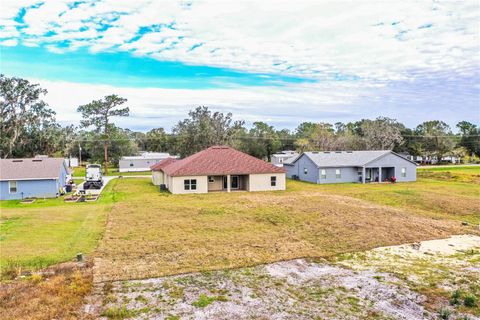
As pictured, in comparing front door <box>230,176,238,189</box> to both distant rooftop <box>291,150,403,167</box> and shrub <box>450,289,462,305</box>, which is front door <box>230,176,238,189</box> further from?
shrub <box>450,289,462,305</box>

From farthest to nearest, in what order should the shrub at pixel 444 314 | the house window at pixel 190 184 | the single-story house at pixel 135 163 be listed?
1. the single-story house at pixel 135 163
2. the house window at pixel 190 184
3. the shrub at pixel 444 314

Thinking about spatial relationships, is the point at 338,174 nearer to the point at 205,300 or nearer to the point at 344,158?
the point at 344,158

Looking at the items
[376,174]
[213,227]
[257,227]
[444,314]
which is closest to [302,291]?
[444,314]

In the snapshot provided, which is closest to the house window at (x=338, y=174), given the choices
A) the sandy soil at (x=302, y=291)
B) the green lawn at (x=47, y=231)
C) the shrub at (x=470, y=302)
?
the green lawn at (x=47, y=231)

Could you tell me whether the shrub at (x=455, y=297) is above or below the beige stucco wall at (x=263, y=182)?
below

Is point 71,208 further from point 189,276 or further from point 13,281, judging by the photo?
point 189,276

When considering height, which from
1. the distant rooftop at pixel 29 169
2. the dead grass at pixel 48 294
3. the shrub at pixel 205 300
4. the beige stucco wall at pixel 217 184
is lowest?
the shrub at pixel 205 300

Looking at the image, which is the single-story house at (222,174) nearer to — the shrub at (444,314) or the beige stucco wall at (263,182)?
the beige stucco wall at (263,182)

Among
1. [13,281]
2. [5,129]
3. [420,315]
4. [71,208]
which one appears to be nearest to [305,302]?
[420,315]
